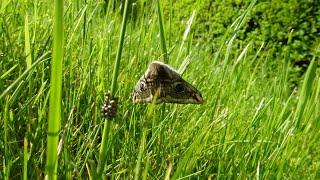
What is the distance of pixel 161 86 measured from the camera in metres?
0.64

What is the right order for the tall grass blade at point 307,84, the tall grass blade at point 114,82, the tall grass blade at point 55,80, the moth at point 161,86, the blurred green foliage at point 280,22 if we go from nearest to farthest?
1. the tall grass blade at point 55,80
2. the tall grass blade at point 114,82
3. the moth at point 161,86
4. the tall grass blade at point 307,84
5. the blurred green foliage at point 280,22

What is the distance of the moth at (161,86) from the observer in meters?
0.63

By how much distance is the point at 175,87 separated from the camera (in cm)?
66

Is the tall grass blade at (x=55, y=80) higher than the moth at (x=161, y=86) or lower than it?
higher

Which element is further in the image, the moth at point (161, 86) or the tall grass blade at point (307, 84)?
the tall grass blade at point (307, 84)

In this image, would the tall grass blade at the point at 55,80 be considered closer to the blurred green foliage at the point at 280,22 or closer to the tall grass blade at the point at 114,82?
the tall grass blade at the point at 114,82

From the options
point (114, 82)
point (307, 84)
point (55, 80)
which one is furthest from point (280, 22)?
point (55, 80)

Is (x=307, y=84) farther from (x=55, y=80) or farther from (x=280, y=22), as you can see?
(x=280, y=22)

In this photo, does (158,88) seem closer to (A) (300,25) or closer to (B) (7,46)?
(B) (7,46)

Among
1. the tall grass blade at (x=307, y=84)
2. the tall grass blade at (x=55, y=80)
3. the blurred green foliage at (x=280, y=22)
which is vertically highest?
the tall grass blade at (x=55, y=80)

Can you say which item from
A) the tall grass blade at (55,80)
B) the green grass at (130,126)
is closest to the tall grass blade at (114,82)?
the tall grass blade at (55,80)

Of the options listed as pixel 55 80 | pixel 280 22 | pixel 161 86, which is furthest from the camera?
pixel 280 22

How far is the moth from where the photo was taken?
633 millimetres

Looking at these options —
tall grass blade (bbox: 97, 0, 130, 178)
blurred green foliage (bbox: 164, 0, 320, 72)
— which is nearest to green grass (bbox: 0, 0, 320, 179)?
tall grass blade (bbox: 97, 0, 130, 178)
